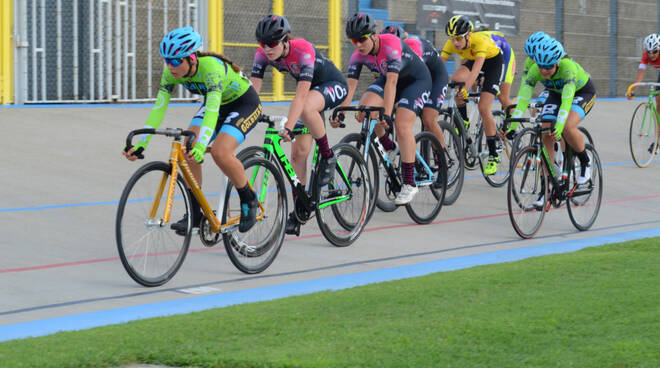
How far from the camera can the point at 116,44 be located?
13.7 meters

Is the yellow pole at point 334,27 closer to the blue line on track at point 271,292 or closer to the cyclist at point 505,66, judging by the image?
the cyclist at point 505,66

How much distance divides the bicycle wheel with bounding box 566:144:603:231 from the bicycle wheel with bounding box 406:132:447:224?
111 centimetres

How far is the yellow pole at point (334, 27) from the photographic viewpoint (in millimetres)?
16406

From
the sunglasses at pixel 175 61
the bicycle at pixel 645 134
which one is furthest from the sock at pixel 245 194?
the bicycle at pixel 645 134

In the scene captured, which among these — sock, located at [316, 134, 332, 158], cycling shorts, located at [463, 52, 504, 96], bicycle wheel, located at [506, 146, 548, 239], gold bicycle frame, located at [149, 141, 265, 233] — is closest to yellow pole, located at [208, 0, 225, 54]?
cycling shorts, located at [463, 52, 504, 96]

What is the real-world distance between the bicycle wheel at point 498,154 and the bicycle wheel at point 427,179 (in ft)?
5.92

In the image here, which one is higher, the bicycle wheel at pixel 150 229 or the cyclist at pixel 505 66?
the cyclist at pixel 505 66

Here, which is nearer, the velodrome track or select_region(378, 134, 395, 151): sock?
the velodrome track

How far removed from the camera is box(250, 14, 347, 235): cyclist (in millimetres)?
6836

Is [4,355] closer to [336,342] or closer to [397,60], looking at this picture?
[336,342]

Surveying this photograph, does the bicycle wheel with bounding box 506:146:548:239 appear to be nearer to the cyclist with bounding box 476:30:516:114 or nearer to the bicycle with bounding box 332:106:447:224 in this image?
the bicycle with bounding box 332:106:447:224

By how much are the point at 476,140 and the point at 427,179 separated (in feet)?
6.83

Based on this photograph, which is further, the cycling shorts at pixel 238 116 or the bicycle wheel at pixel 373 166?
the bicycle wheel at pixel 373 166

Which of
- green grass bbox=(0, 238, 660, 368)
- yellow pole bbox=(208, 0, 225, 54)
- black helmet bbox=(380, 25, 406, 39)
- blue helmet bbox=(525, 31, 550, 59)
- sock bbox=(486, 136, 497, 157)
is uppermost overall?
yellow pole bbox=(208, 0, 225, 54)
